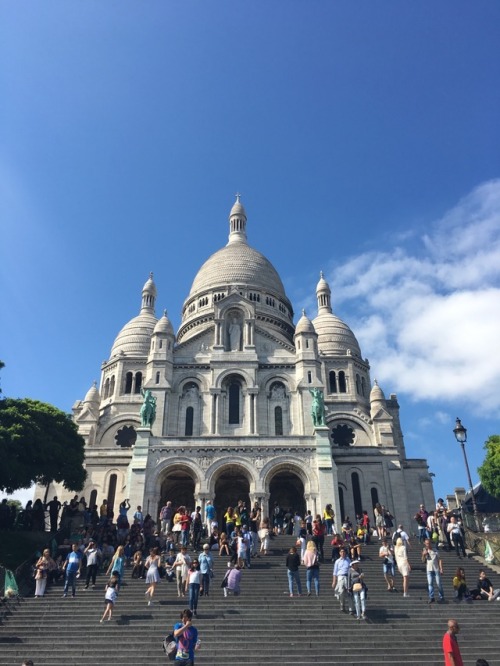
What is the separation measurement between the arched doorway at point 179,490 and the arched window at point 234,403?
4.66 meters

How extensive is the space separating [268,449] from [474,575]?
48.1ft

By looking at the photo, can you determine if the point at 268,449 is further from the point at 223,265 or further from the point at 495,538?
the point at 223,265

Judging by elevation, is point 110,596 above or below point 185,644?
above

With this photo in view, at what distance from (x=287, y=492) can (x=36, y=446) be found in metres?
16.1

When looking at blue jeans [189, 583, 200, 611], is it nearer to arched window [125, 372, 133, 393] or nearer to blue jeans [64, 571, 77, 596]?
blue jeans [64, 571, 77, 596]

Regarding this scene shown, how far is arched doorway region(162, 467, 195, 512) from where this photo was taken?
35750mm

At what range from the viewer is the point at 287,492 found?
36781 millimetres

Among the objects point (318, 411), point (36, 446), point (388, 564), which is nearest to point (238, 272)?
point (318, 411)

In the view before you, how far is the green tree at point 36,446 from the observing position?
2741cm

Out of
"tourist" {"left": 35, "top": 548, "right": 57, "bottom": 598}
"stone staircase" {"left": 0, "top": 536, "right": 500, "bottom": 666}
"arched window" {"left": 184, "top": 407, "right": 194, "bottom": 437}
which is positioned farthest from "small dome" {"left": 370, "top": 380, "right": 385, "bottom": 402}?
"tourist" {"left": 35, "top": 548, "right": 57, "bottom": 598}

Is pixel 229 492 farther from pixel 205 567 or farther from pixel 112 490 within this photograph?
pixel 205 567

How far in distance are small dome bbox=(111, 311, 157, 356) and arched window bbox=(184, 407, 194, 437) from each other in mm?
13329

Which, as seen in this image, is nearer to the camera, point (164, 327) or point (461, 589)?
point (461, 589)

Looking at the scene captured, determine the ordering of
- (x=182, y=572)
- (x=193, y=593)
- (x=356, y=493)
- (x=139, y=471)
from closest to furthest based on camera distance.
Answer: (x=193, y=593)
(x=182, y=572)
(x=139, y=471)
(x=356, y=493)
